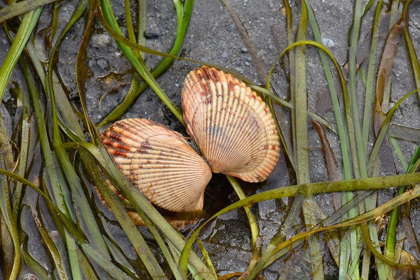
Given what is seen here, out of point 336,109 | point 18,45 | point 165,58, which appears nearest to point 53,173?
point 18,45

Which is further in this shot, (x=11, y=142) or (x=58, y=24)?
(x=58, y=24)

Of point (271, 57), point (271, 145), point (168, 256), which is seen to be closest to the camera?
point (168, 256)

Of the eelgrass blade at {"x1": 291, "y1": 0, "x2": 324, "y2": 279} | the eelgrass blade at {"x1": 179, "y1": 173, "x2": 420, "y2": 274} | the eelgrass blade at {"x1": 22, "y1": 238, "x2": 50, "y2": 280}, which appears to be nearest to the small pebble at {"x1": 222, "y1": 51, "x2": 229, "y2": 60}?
the eelgrass blade at {"x1": 291, "y1": 0, "x2": 324, "y2": 279}

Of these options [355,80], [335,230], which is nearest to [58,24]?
[355,80]

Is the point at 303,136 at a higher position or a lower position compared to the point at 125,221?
higher

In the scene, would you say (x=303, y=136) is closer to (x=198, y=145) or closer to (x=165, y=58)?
(x=198, y=145)

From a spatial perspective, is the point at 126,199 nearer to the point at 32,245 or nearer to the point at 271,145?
the point at 32,245
